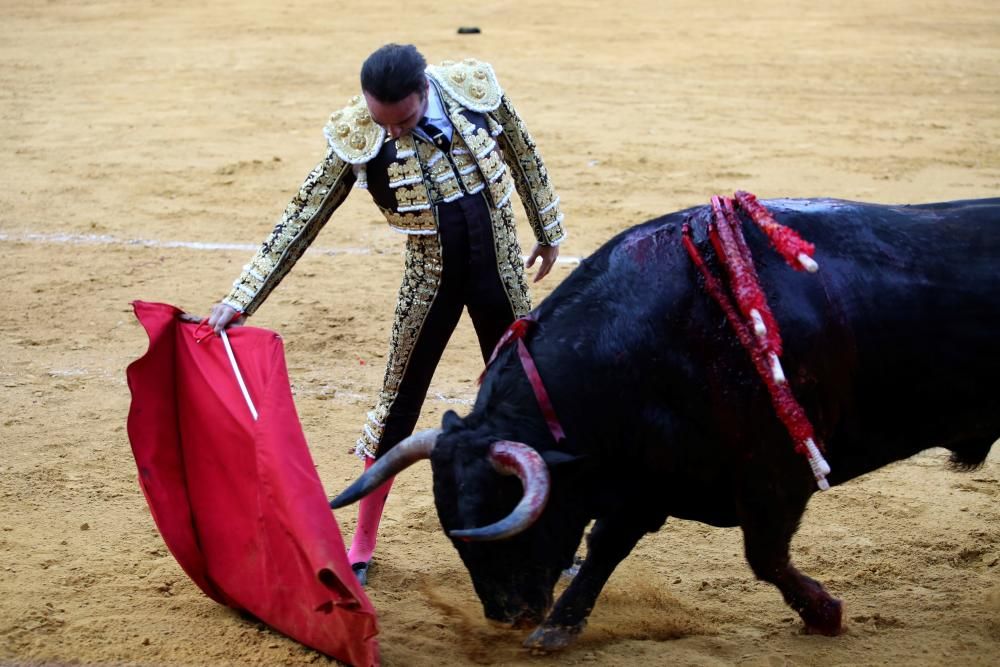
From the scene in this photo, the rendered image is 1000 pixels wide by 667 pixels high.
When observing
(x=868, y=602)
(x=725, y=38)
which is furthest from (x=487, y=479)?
(x=725, y=38)

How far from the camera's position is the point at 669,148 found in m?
9.47

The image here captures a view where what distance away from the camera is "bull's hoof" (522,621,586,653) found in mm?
3734

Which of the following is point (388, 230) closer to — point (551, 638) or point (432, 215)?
point (432, 215)

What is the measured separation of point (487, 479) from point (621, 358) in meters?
0.48

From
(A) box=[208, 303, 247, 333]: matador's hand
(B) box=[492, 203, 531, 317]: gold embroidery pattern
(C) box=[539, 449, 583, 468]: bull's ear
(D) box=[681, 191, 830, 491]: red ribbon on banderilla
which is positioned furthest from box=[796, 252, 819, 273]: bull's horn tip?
(A) box=[208, 303, 247, 333]: matador's hand

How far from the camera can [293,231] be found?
381cm

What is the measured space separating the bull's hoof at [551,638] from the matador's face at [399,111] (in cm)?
148

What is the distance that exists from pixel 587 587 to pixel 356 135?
57.9 inches

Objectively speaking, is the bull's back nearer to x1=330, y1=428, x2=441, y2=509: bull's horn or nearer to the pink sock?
x1=330, y1=428, x2=441, y2=509: bull's horn

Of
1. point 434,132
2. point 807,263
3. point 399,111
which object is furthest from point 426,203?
point 807,263

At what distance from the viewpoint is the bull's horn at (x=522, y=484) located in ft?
10.3

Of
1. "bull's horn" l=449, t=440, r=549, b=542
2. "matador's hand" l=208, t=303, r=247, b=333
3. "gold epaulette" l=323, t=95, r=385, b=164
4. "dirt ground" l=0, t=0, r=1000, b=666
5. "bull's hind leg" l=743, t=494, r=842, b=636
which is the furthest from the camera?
"dirt ground" l=0, t=0, r=1000, b=666

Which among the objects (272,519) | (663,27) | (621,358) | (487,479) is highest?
(621,358)

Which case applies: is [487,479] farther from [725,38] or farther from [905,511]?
[725,38]
